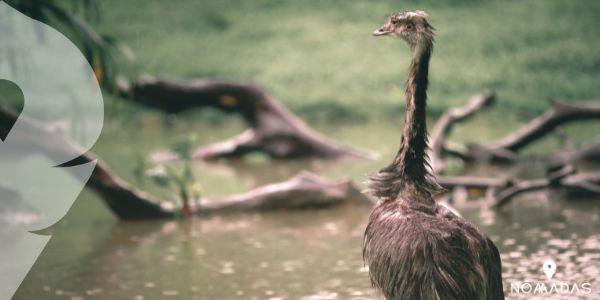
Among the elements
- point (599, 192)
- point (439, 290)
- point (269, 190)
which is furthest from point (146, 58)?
point (439, 290)

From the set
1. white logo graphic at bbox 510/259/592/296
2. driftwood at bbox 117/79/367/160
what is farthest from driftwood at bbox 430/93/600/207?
white logo graphic at bbox 510/259/592/296

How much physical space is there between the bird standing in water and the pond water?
1349 millimetres

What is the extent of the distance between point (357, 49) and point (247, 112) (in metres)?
8.88

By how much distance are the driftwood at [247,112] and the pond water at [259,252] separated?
1809mm

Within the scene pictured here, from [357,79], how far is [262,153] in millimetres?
6805

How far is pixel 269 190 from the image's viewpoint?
11.0 metres

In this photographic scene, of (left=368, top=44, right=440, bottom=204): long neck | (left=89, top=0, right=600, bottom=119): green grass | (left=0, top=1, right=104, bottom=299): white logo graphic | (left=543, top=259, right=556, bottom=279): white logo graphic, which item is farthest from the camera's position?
(left=89, top=0, right=600, bottom=119): green grass

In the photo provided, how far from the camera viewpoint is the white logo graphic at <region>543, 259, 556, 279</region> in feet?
24.7

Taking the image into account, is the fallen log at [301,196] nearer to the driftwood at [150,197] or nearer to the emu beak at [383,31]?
the driftwood at [150,197]

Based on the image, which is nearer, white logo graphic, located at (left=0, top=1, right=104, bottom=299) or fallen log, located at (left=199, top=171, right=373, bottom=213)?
white logo graphic, located at (left=0, top=1, right=104, bottom=299)

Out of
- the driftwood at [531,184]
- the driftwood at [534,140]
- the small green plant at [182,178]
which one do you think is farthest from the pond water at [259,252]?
the driftwood at [534,140]

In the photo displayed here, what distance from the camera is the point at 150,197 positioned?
1084cm

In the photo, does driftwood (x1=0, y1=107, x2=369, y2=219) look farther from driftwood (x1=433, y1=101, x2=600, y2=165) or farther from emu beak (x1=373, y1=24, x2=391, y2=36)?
emu beak (x1=373, y1=24, x2=391, y2=36)

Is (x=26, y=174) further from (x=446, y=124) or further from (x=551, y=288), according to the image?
(x=551, y=288)
